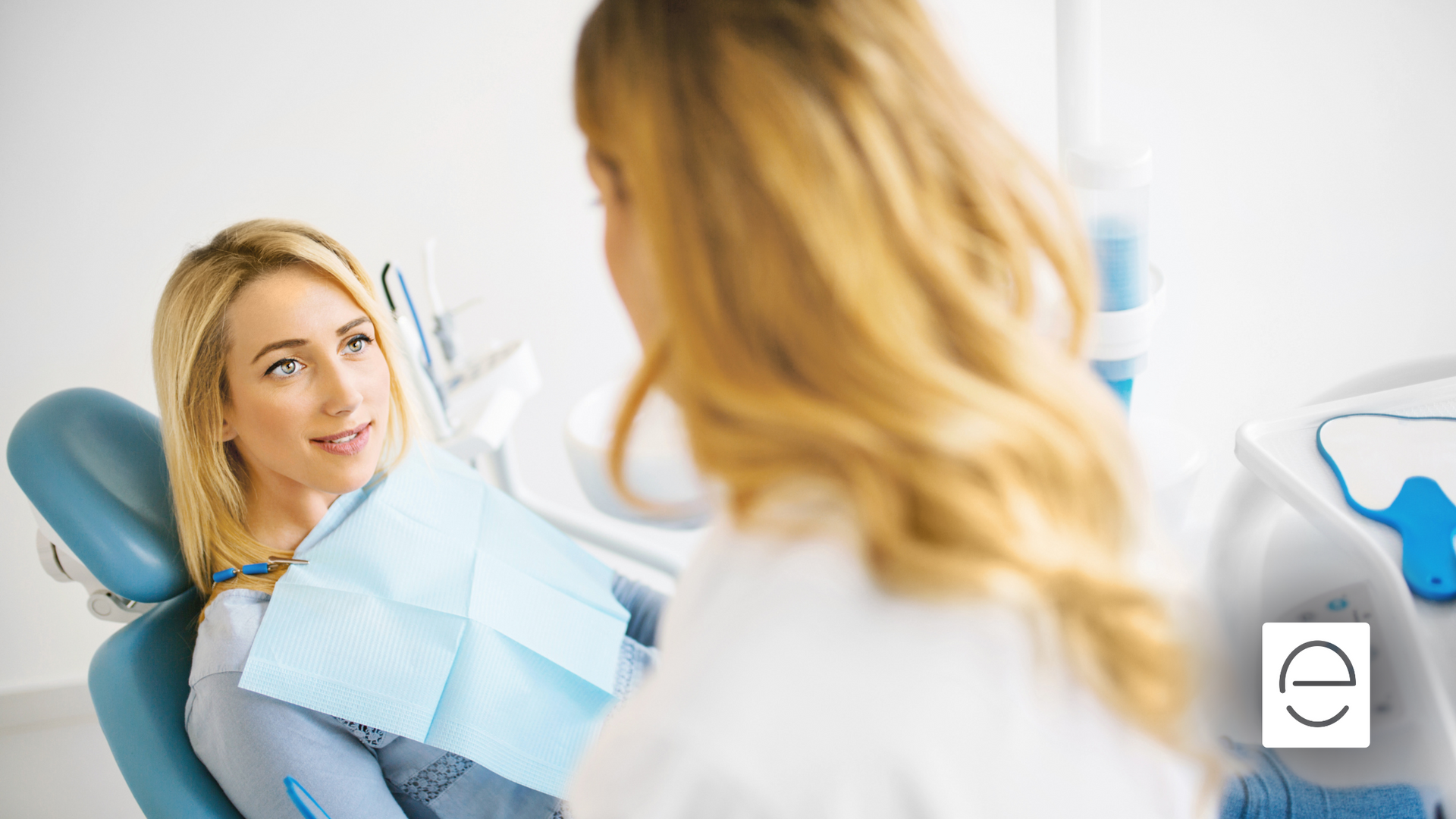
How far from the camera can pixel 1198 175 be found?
1.71 metres

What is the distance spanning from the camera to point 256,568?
1121mm

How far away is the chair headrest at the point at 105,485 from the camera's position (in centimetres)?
101

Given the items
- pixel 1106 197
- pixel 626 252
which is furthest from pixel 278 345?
pixel 1106 197

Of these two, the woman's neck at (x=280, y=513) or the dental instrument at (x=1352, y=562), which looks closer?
the dental instrument at (x=1352, y=562)

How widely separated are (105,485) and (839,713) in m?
0.93

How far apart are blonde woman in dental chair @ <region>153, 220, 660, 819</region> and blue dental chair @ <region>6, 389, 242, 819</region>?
3 centimetres

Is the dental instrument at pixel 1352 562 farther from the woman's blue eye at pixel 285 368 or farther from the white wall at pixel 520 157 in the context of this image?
the woman's blue eye at pixel 285 368

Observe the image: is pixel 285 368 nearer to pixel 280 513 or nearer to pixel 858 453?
pixel 280 513

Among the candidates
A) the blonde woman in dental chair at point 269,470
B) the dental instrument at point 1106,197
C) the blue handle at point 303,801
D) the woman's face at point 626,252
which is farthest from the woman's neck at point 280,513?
the dental instrument at point 1106,197

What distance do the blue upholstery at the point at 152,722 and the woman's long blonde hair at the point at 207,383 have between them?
3.4 inches

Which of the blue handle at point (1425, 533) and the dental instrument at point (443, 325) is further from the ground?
the dental instrument at point (443, 325)

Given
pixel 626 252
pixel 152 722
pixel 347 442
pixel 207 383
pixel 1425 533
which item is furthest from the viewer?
pixel 347 442

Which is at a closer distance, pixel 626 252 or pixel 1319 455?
pixel 626 252

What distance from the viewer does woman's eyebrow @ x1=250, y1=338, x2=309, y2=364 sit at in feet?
3.66
